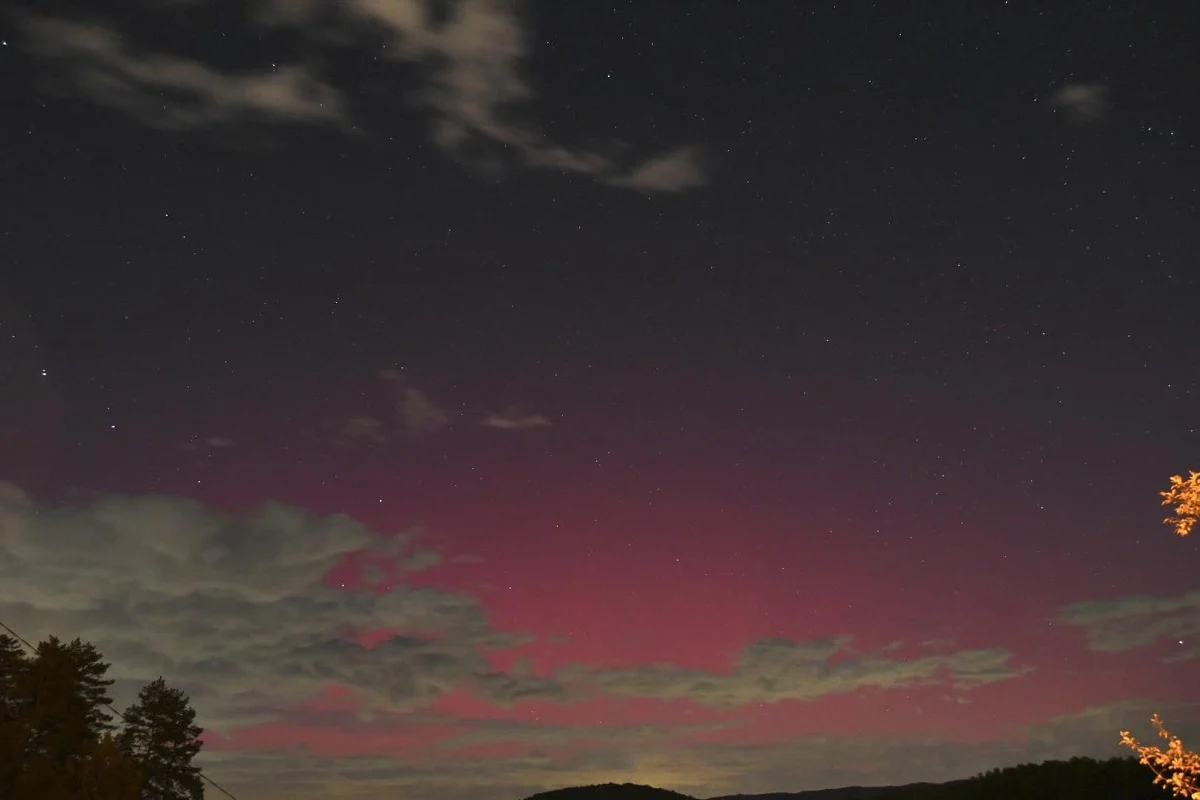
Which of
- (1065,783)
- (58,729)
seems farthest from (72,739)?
(1065,783)

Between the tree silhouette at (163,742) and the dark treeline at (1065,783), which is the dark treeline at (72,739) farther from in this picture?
the dark treeline at (1065,783)

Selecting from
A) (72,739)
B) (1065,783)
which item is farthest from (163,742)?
(1065,783)

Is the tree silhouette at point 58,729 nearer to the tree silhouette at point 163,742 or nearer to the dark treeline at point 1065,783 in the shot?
the tree silhouette at point 163,742

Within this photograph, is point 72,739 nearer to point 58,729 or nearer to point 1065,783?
point 58,729

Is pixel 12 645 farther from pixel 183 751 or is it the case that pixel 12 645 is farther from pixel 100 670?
pixel 183 751

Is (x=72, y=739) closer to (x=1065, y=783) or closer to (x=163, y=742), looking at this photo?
(x=163, y=742)

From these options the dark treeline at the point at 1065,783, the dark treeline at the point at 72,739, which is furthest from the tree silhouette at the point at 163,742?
the dark treeline at the point at 1065,783

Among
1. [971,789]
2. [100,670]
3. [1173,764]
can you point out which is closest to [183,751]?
[100,670]

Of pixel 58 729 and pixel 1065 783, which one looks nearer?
pixel 58 729

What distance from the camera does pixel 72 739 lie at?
57.8 m

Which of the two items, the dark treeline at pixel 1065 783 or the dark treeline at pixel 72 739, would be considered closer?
the dark treeline at pixel 72 739

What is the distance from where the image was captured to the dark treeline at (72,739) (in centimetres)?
4922

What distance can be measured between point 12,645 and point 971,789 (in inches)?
2495

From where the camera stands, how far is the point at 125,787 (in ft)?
176
